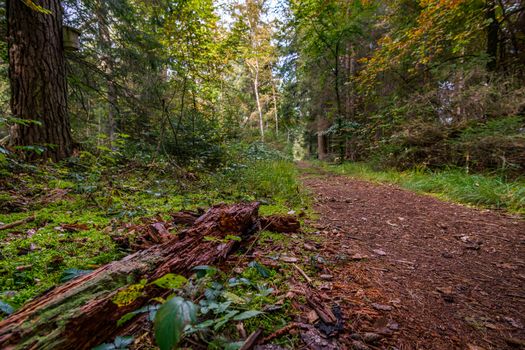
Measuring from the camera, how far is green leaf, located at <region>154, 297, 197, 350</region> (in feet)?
1.96

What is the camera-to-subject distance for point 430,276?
162cm

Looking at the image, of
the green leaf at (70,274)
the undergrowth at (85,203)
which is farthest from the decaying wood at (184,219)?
the green leaf at (70,274)

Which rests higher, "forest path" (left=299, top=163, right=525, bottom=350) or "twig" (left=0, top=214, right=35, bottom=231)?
"twig" (left=0, top=214, right=35, bottom=231)

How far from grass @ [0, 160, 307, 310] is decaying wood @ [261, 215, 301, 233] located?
26.1 inches

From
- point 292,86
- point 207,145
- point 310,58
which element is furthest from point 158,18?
point 292,86

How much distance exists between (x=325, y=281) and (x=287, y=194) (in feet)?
8.22

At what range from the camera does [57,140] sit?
137 inches

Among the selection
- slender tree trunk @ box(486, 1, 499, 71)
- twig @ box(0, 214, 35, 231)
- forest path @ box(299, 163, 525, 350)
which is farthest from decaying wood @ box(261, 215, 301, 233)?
slender tree trunk @ box(486, 1, 499, 71)

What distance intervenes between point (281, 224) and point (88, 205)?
7.14 ft

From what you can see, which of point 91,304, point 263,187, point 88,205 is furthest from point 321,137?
point 91,304

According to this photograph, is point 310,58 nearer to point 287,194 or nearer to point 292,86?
point 292,86

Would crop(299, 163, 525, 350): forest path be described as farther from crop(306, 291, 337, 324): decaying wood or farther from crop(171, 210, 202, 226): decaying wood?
crop(171, 210, 202, 226): decaying wood

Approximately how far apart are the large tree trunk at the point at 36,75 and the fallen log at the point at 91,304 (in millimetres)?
3193

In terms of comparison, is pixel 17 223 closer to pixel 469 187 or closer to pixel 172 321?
pixel 172 321
